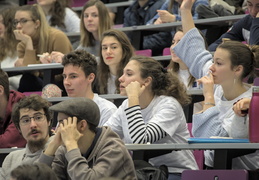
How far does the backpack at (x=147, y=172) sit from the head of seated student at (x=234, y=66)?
648 millimetres

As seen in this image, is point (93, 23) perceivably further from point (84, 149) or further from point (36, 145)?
point (84, 149)

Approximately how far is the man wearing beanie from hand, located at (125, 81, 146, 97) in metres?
0.54

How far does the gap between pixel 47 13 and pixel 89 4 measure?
801mm

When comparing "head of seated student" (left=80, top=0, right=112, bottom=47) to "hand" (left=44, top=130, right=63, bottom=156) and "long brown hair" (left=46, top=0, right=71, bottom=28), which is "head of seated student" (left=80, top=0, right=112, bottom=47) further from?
"hand" (left=44, top=130, right=63, bottom=156)

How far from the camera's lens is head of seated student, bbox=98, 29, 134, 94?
5.00 meters

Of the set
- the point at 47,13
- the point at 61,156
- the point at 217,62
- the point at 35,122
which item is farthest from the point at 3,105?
the point at 47,13

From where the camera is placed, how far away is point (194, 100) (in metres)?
4.49

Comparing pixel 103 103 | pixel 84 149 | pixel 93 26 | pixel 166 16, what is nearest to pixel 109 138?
pixel 84 149

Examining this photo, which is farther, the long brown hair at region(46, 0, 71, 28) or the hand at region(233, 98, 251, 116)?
the long brown hair at region(46, 0, 71, 28)

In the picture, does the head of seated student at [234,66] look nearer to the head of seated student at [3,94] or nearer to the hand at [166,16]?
the head of seated student at [3,94]

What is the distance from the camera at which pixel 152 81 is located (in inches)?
161

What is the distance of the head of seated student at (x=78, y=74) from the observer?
4.55 meters

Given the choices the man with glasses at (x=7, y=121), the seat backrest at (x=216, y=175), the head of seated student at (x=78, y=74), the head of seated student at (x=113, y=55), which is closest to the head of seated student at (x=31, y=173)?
the seat backrest at (x=216, y=175)

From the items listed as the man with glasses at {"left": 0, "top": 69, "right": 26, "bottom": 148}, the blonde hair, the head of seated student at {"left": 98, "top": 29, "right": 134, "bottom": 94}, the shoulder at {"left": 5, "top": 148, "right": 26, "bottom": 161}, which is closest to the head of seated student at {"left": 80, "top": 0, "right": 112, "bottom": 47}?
the blonde hair
